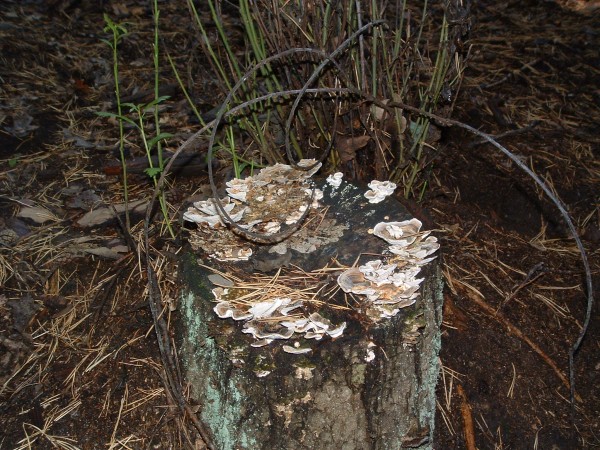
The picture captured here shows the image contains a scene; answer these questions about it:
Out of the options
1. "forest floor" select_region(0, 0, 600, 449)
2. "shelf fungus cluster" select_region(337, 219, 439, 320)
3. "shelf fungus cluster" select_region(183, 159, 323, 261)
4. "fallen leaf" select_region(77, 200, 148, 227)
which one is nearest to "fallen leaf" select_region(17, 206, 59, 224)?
"forest floor" select_region(0, 0, 600, 449)

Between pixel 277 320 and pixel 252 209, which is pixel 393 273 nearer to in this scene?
pixel 277 320

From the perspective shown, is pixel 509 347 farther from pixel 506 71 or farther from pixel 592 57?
pixel 592 57

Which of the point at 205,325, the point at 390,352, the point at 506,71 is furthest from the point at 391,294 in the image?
the point at 506,71

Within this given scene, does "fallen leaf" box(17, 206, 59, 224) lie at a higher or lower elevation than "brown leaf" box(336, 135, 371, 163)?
lower

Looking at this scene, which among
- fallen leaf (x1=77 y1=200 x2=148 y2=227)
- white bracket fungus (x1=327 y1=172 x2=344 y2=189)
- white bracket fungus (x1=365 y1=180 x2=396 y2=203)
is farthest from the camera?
fallen leaf (x1=77 y1=200 x2=148 y2=227)

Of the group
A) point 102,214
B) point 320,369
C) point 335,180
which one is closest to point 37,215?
point 102,214

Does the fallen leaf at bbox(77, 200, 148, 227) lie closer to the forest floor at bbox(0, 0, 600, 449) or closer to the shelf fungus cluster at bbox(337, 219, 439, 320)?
the forest floor at bbox(0, 0, 600, 449)

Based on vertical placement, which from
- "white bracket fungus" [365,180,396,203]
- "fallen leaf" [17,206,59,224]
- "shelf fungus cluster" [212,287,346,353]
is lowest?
"fallen leaf" [17,206,59,224]
